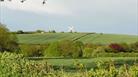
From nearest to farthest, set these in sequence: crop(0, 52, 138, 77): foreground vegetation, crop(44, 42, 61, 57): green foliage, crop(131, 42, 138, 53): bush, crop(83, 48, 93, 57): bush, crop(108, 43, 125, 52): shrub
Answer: crop(0, 52, 138, 77): foreground vegetation, crop(44, 42, 61, 57): green foliage, crop(83, 48, 93, 57): bush, crop(108, 43, 125, 52): shrub, crop(131, 42, 138, 53): bush

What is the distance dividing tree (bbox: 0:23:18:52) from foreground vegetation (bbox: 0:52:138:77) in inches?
2395

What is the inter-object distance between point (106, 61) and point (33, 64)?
235 centimetres

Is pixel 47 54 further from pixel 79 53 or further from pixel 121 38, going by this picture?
pixel 121 38

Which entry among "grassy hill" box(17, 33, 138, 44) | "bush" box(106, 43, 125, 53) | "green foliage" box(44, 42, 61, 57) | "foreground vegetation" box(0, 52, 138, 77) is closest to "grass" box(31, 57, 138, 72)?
"foreground vegetation" box(0, 52, 138, 77)

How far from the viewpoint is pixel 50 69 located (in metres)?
10.8

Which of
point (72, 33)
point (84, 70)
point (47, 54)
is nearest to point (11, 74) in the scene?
point (84, 70)

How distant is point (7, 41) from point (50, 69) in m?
66.8

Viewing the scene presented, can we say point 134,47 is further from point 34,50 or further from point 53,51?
point 34,50

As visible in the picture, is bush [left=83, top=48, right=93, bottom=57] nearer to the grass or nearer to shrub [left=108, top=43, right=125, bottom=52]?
shrub [left=108, top=43, right=125, bottom=52]

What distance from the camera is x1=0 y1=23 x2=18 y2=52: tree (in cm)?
7476

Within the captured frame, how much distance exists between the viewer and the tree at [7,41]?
74.8 m

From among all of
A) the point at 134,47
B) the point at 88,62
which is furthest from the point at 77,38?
the point at 88,62

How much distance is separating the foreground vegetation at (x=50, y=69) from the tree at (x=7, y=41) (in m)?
60.8

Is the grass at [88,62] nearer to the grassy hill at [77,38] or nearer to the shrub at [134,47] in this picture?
the shrub at [134,47]
